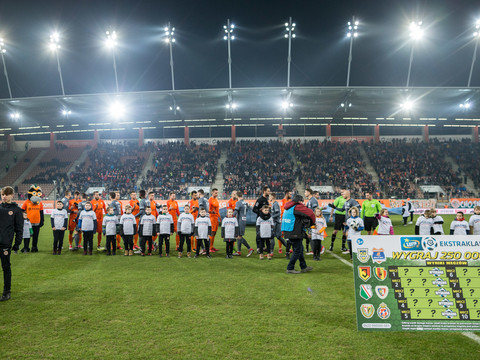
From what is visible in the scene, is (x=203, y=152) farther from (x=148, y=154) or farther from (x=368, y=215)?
(x=368, y=215)

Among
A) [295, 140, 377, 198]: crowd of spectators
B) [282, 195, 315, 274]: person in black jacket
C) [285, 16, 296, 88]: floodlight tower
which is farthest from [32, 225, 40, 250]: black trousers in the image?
[285, 16, 296, 88]: floodlight tower

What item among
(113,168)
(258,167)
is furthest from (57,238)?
(113,168)

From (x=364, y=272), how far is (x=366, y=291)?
0.71 feet

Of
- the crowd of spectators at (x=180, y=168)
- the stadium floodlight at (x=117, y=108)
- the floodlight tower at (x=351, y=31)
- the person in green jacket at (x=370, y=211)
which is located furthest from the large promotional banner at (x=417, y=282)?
the stadium floodlight at (x=117, y=108)

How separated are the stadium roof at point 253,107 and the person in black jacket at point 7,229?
20.8 meters

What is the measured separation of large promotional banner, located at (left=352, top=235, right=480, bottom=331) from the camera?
3.44 metres

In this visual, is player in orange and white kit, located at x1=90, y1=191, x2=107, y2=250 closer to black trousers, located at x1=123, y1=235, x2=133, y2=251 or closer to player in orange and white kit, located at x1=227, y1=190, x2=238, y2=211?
black trousers, located at x1=123, y1=235, x2=133, y2=251

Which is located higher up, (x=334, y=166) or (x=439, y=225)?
(x=334, y=166)

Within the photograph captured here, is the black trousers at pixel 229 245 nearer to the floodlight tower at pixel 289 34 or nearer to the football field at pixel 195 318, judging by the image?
the football field at pixel 195 318

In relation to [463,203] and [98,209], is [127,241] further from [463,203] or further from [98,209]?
[463,203]

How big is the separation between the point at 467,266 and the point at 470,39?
99.9ft

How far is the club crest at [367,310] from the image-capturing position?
11.5 feet

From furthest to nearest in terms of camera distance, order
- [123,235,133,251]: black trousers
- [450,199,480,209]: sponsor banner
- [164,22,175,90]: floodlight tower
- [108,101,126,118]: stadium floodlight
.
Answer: [108,101,126,118]: stadium floodlight
[164,22,175,90]: floodlight tower
[450,199,480,209]: sponsor banner
[123,235,133,251]: black trousers

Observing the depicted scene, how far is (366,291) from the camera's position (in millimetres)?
3590
